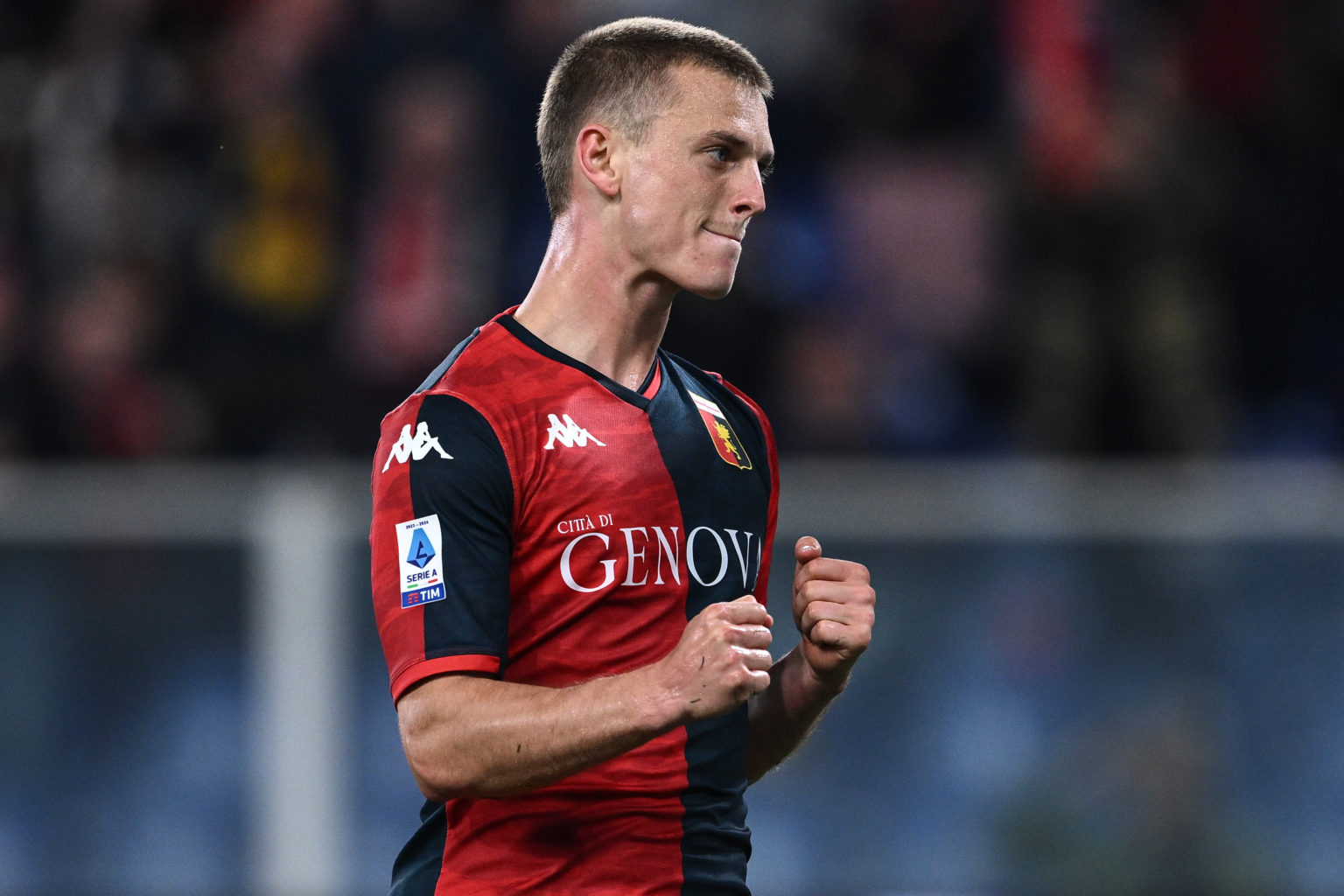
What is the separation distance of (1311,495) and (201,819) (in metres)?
4.94

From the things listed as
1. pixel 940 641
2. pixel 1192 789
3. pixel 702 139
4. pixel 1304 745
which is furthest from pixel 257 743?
pixel 702 139

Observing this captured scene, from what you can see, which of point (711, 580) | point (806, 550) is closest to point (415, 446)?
point (711, 580)

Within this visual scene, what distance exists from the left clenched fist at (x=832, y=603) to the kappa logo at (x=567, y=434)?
0.43m

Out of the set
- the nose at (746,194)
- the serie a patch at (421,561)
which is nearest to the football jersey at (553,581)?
the serie a patch at (421,561)

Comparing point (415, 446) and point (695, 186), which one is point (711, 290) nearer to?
point (695, 186)

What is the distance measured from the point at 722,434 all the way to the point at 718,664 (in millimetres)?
746

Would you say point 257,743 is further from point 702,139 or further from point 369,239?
point 702,139

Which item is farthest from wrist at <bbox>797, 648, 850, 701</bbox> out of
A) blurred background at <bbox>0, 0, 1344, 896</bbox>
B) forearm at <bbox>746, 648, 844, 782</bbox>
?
blurred background at <bbox>0, 0, 1344, 896</bbox>

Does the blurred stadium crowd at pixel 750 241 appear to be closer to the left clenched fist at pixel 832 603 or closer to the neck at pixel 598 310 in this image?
the neck at pixel 598 310

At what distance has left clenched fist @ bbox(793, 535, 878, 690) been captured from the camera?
3344mm

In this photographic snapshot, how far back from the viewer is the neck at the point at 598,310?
3424 mm

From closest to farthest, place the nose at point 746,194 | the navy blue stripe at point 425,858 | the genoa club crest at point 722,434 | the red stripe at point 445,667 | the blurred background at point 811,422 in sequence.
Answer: the red stripe at point 445,667 → the navy blue stripe at point 425,858 → the nose at point 746,194 → the genoa club crest at point 722,434 → the blurred background at point 811,422

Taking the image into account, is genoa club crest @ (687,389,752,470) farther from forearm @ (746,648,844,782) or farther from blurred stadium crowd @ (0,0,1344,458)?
blurred stadium crowd @ (0,0,1344,458)

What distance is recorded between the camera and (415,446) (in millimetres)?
3137
